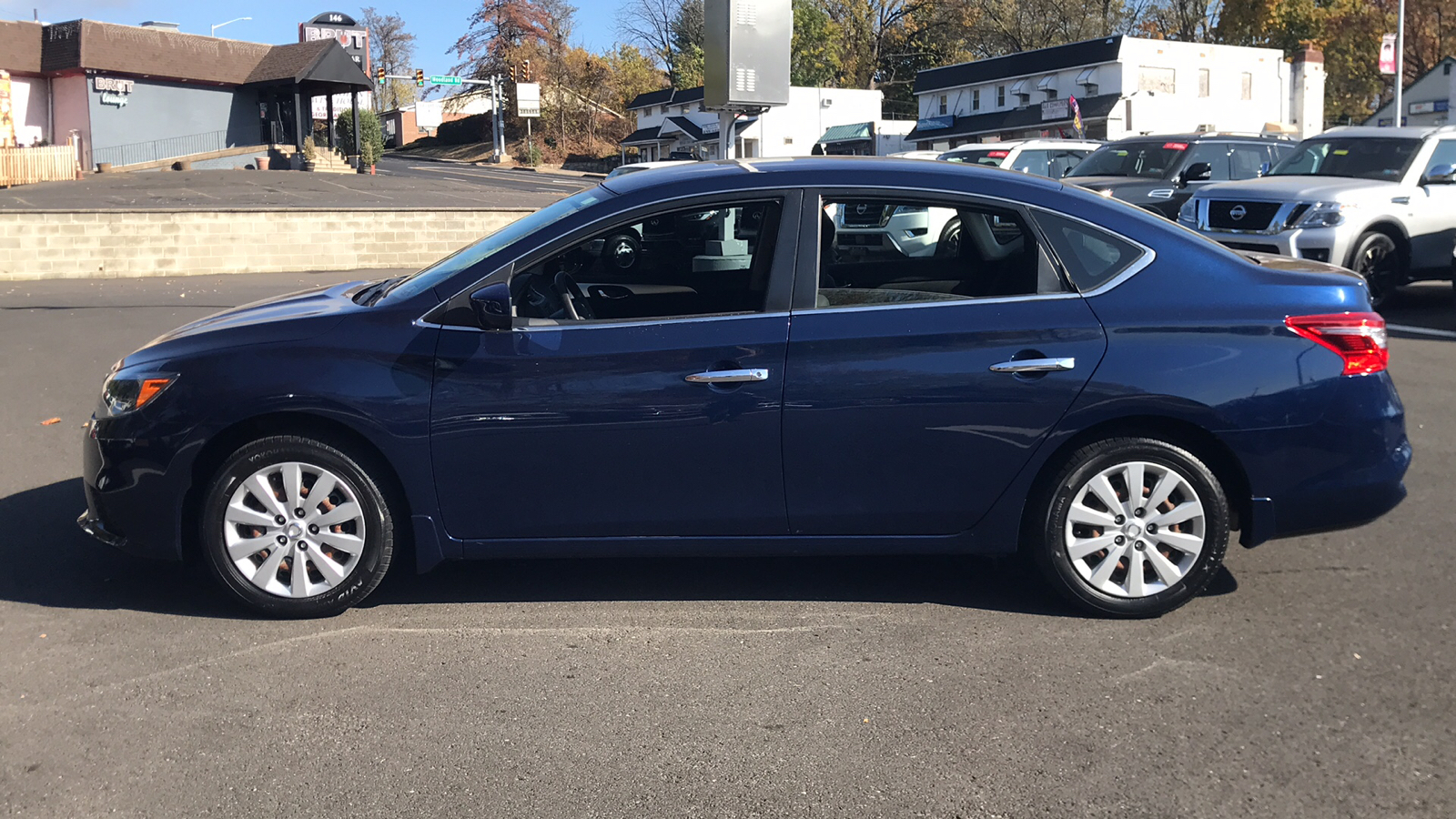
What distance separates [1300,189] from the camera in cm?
1316

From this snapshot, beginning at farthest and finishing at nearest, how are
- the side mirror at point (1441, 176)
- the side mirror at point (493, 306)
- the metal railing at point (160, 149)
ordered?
1. the metal railing at point (160, 149)
2. the side mirror at point (1441, 176)
3. the side mirror at point (493, 306)

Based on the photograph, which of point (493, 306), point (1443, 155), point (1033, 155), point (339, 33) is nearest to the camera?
point (493, 306)

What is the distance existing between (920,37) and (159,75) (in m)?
47.4

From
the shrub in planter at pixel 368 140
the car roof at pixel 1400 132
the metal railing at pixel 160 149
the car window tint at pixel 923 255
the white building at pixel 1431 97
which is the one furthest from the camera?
the shrub in planter at pixel 368 140

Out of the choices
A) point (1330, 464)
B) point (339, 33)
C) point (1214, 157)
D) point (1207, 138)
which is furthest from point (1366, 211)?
point (339, 33)

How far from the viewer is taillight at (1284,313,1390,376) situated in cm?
453

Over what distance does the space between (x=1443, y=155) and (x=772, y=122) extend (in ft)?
181

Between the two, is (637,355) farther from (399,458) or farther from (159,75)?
(159,75)

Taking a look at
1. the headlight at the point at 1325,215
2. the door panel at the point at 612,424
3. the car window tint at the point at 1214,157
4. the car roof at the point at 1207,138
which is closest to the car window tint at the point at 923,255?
the door panel at the point at 612,424

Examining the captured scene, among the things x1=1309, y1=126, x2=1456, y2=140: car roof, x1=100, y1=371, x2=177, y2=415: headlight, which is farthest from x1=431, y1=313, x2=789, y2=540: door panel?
x1=1309, y1=126, x2=1456, y2=140: car roof

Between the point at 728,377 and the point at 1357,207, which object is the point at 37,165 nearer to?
the point at 1357,207

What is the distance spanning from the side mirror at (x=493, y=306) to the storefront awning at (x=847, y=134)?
199 ft

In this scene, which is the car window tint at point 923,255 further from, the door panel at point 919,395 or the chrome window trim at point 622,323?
the chrome window trim at point 622,323

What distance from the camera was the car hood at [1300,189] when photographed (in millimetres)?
Result: 12880
